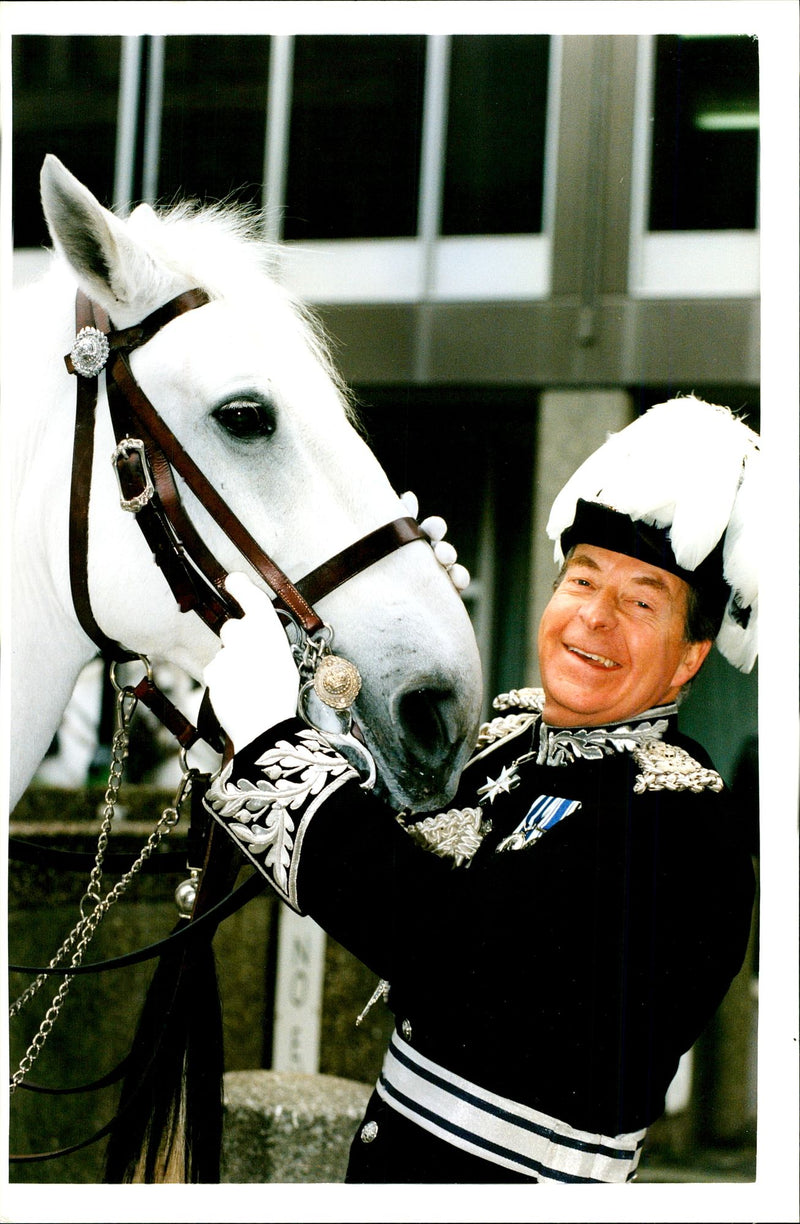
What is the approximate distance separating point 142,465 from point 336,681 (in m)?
0.40

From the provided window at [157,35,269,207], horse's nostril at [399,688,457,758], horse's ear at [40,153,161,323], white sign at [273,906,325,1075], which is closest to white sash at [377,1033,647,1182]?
horse's nostril at [399,688,457,758]

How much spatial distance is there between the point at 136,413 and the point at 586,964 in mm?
918

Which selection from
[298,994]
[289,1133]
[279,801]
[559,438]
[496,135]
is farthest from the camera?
[298,994]

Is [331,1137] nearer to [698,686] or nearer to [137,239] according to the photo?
[698,686]

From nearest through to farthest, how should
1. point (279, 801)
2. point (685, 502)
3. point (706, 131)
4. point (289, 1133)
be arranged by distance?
point (279, 801) < point (685, 502) < point (706, 131) < point (289, 1133)

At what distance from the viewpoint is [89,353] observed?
58.6 inches

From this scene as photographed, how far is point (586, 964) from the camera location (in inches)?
50.7

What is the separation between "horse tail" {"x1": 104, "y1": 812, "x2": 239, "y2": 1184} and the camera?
1564mm

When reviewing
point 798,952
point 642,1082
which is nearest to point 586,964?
point 642,1082

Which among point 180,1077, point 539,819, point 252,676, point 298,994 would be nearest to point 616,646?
point 539,819

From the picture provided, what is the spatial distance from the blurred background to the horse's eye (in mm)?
389

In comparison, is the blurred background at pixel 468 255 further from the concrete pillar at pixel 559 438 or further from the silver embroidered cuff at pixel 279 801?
the silver embroidered cuff at pixel 279 801

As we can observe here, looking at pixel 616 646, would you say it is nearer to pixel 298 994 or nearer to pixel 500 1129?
pixel 500 1129

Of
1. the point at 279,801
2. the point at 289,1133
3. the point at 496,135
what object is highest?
the point at 496,135
